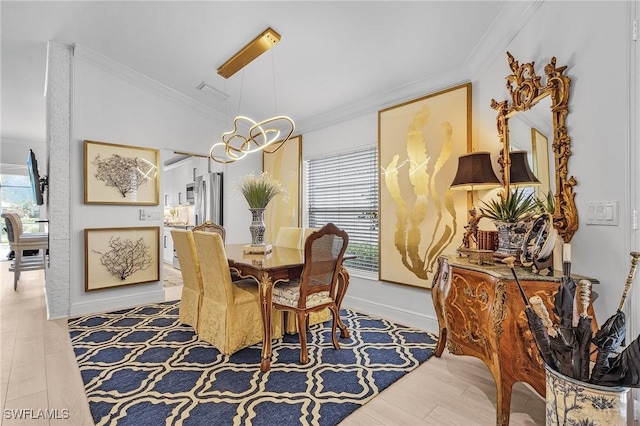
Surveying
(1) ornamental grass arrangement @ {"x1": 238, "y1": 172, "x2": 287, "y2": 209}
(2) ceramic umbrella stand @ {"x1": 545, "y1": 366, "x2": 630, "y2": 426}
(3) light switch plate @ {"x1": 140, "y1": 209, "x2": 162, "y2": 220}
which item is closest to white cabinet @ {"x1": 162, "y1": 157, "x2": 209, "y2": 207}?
(3) light switch plate @ {"x1": 140, "y1": 209, "x2": 162, "y2": 220}

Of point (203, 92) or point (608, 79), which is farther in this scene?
point (203, 92)

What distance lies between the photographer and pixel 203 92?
13.9 ft

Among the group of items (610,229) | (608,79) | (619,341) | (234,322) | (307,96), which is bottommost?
(234,322)

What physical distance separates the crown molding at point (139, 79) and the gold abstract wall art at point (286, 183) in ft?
3.63

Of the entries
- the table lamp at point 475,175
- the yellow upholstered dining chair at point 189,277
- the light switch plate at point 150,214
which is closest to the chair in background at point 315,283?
the yellow upholstered dining chair at point 189,277

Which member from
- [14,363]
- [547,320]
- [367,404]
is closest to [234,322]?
[367,404]

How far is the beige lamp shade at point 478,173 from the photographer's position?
2.37 metres

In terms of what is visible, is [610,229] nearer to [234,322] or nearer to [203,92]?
[234,322]

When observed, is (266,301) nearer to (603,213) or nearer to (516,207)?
(516,207)

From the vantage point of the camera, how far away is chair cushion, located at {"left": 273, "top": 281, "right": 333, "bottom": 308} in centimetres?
242

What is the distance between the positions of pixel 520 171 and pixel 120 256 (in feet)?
14.8

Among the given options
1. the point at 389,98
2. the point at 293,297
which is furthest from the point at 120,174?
the point at 389,98

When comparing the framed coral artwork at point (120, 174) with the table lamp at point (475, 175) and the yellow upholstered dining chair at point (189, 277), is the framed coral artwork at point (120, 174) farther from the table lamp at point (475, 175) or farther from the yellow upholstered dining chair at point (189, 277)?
the table lamp at point (475, 175)

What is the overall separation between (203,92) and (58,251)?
271 cm
